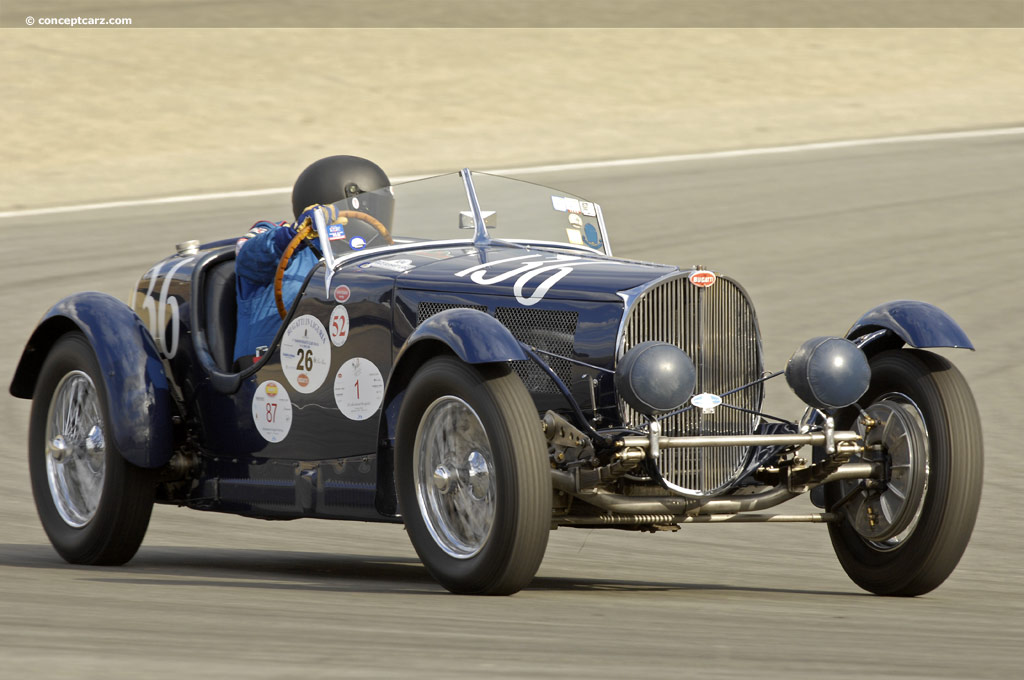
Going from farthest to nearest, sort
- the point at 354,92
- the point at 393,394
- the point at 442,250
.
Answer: the point at 354,92, the point at 442,250, the point at 393,394

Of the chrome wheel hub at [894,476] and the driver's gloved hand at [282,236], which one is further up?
the driver's gloved hand at [282,236]

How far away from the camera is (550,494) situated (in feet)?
20.4

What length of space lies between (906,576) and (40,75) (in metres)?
28.4

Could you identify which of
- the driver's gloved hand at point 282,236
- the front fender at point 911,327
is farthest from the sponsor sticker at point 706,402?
the driver's gloved hand at point 282,236

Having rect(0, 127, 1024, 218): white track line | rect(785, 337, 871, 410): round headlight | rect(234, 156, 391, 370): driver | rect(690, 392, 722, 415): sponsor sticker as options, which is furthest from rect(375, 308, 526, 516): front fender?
rect(0, 127, 1024, 218): white track line

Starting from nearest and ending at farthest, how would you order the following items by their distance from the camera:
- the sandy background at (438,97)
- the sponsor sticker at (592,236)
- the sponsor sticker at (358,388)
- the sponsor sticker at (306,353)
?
the sponsor sticker at (358,388) → the sponsor sticker at (306,353) → the sponsor sticker at (592,236) → the sandy background at (438,97)

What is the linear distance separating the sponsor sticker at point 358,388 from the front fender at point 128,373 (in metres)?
1.07

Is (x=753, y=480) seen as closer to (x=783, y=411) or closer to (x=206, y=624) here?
(x=206, y=624)

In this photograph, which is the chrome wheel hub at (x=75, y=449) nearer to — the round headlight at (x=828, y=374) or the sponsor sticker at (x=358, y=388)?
the sponsor sticker at (x=358, y=388)

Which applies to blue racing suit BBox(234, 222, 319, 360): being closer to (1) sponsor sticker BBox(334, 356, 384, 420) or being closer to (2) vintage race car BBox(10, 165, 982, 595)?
(2) vintage race car BBox(10, 165, 982, 595)

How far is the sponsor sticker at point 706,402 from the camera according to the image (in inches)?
266

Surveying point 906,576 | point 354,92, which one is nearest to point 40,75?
point 354,92

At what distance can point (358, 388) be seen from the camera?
730cm
